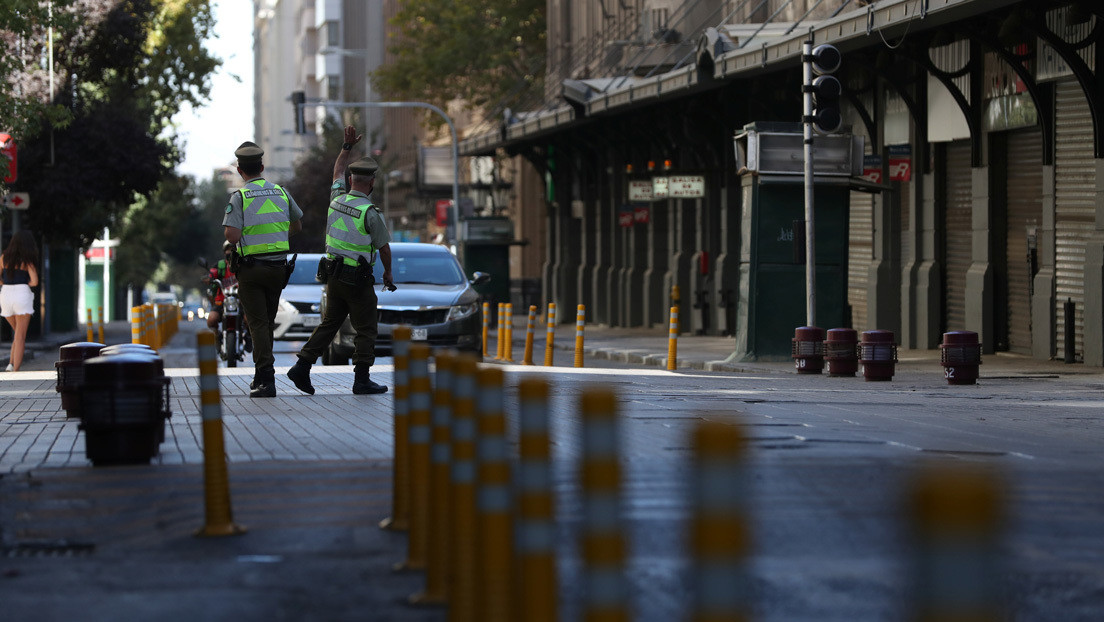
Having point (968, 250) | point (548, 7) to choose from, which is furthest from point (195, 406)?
point (548, 7)

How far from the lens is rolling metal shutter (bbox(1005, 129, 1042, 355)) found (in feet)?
82.2

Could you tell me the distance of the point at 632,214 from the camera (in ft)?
147

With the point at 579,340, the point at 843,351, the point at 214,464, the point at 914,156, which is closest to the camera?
the point at 214,464

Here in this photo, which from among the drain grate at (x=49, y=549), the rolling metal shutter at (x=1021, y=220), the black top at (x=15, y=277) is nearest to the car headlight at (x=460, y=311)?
the black top at (x=15, y=277)

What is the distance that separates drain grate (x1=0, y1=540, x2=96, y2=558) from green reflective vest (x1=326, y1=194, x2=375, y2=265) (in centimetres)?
700

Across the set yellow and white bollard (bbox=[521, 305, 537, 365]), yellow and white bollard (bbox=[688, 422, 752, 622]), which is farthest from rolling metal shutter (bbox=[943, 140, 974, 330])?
yellow and white bollard (bbox=[688, 422, 752, 622])

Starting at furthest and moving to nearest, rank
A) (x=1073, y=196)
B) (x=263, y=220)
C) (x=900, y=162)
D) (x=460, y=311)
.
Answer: (x=900, y=162), (x=1073, y=196), (x=460, y=311), (x=263, y=220)

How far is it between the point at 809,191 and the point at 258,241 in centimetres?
1040

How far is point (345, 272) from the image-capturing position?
14266 millimetres

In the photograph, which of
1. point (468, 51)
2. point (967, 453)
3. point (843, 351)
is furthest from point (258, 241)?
point (468, 51)

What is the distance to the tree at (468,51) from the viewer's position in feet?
197

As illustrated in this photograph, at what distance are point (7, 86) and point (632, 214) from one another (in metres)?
18.0

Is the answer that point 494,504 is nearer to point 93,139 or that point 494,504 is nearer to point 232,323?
point 232,323

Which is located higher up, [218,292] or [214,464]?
[218,292]
